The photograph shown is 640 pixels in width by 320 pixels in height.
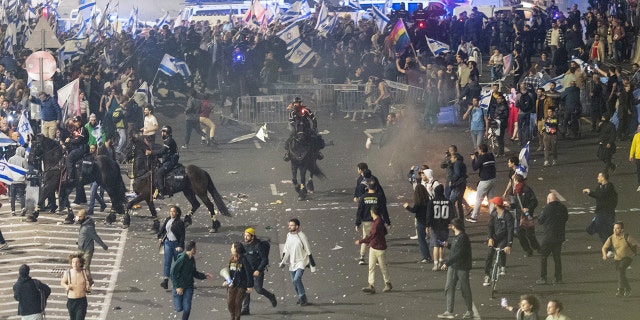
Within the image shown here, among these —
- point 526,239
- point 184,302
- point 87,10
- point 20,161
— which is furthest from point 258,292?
point 87,10

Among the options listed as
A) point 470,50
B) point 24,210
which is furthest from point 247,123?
point 24,210

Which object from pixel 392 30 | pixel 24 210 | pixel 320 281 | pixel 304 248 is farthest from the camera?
pixel 392 30

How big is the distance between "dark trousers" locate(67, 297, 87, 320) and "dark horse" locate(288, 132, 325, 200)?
10.0 meters

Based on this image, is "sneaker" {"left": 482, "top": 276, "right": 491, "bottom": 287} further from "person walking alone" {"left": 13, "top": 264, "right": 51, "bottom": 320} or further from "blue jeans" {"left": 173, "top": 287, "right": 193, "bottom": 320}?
"person walking alone" {"left": 13, "top": 264, "right": 51, "bottom": 320}

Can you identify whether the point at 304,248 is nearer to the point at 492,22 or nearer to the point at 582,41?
the point at 582,41

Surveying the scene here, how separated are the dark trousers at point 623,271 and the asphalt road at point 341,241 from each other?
272mm

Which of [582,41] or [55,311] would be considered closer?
[55,311]

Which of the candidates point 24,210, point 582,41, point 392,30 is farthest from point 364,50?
point 24,210

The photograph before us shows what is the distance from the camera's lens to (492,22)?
4931 centimetres

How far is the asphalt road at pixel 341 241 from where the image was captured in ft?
71.9

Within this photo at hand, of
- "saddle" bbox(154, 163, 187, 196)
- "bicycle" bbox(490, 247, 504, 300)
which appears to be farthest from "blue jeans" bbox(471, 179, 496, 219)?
"saddle" bbox(154, 163, 187, 196)

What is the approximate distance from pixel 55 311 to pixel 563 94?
1687 centimetres

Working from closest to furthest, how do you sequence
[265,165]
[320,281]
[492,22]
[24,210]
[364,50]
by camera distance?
[320,281] < [24,210] < [265,165] < [364,50] < [492,22]

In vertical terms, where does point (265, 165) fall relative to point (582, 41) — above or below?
below
